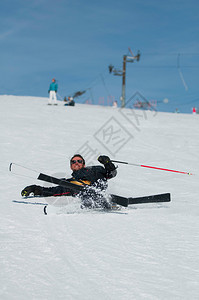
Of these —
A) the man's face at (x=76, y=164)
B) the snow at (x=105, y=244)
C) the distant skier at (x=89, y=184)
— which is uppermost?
the man's face at (x=76, y=164)

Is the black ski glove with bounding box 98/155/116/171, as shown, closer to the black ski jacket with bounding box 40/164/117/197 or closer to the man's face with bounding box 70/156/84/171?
the black ski jacket with bounding box 40/164/117/197

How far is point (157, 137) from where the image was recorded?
40.5 feet

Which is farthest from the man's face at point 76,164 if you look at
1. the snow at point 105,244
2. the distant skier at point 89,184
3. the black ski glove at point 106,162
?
the snow at point 105,244

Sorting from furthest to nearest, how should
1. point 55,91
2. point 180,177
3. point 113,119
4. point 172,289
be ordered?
point 55,91
point 113,119
point 180,177
point 172,289

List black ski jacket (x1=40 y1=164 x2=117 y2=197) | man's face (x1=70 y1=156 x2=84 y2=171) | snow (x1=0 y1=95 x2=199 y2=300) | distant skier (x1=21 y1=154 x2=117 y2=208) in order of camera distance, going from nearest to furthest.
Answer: snow (x1=0 y1=95 x2=199 y2=300)
distant skier (x1=21 y1=154 x2=117 y2=208)
black ski jacket (x1=40 y1=164 x2=117 y2=197)
man's face (x1=70 y1=156 x2=84 y2=171)

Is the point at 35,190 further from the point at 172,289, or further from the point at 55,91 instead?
the point at 55,91

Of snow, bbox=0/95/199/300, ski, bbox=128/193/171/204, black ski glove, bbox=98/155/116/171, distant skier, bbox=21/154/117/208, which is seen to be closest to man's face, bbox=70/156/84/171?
distant skier, bbox=21/154/117/208

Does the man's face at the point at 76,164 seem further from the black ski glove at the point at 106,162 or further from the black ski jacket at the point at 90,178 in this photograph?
the black ski glove at the point at 106,162

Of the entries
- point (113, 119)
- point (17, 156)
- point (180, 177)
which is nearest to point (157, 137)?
point (113, 119)

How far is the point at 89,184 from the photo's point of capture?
179 inches

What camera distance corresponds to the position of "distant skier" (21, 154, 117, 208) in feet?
14.4

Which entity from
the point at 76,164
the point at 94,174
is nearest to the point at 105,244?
the point at 94,174

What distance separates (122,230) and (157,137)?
30.0 ft

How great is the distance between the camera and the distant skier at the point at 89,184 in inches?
173
